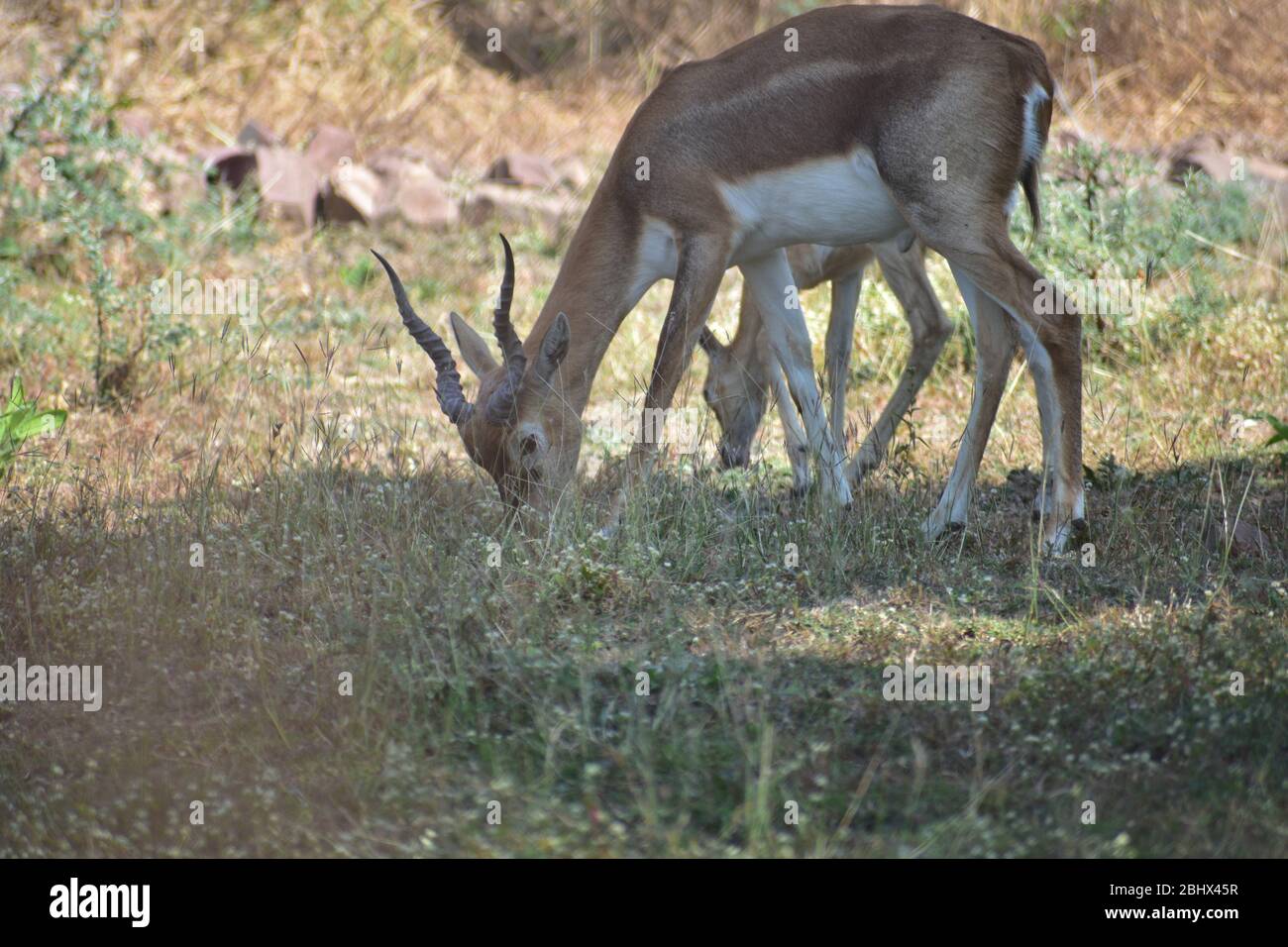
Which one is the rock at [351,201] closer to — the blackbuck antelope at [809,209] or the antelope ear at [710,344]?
the antelope ear at [710,344]

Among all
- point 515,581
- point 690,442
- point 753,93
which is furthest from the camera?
point 690,442

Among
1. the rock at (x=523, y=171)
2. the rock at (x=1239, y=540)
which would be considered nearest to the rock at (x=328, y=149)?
the rock at (x=523, y=171)

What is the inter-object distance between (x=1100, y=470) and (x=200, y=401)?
476cm

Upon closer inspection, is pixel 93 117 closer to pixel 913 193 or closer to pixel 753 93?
pixel 753 93

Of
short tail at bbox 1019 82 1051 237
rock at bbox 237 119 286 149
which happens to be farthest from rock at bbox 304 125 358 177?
short tail at bbox 1019 82 1051 237

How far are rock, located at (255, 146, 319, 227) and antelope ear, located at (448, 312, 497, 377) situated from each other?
540 cm

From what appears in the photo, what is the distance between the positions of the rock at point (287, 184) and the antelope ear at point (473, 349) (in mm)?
5396

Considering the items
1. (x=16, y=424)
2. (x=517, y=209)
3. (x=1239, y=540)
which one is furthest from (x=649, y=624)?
(x=517, y=209)

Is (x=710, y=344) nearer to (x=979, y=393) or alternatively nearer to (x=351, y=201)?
(x=979, y=393)

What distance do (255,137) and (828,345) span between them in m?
7.11

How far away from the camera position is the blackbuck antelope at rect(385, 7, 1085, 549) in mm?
5602

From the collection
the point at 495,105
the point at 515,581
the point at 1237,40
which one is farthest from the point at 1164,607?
the point at 495,105

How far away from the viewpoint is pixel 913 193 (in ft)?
18.3
